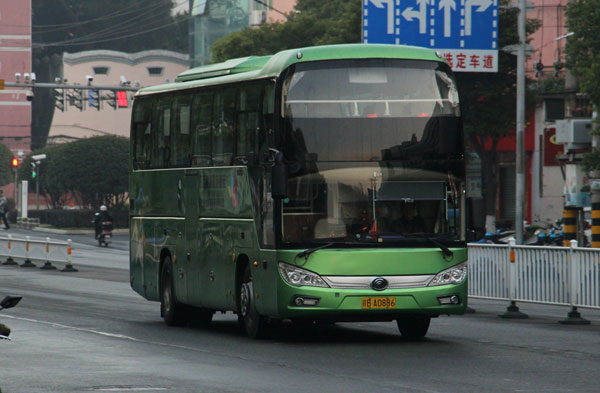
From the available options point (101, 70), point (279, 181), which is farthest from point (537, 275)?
point (101, 70)

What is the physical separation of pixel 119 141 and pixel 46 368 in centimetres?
6685

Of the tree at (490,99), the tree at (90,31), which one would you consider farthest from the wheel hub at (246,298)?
the tree at (90,31)

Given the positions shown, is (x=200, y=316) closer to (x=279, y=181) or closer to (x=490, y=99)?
(x=279, y=181)

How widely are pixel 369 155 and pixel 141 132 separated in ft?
19.1

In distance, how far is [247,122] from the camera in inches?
642

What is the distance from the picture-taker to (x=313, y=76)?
1554cm

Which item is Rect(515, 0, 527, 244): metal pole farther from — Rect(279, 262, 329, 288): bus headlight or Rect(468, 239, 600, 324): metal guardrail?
Rect(279, 262, 329, 288): bus headlight

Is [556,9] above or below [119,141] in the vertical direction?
above

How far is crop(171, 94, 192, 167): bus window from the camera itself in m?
18.4

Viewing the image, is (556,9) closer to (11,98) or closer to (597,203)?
(597,203)

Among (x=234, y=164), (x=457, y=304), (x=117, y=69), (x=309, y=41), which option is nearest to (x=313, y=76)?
(x=234, y=164)

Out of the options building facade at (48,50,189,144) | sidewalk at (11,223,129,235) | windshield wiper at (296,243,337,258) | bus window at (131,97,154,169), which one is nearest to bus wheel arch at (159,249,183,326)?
bus window at (131,97,154,169)

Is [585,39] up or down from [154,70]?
down

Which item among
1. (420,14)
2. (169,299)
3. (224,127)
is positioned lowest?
(169,299)
